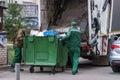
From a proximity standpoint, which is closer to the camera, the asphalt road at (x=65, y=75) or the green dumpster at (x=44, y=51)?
the asphalt road at (x=65, y=75)

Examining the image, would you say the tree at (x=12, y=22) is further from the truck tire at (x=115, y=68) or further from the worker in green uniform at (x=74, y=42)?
the truck tire at (x=115, y=68)

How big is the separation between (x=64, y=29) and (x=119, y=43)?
10.5 feet

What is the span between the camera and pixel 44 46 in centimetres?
1380

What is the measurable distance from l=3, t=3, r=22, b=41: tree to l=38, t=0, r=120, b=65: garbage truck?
300 inches

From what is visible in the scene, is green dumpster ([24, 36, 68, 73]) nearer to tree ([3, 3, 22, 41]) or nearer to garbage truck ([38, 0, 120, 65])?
garbage truck ([38, 0, 120, 65])

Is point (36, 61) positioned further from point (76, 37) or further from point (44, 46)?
point (76, 37)

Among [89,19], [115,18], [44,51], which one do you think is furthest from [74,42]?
[115,18]

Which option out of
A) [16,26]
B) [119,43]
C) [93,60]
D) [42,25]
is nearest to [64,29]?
[42,25]

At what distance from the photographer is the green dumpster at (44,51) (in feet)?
44.8

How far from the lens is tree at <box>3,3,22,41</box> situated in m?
25.5

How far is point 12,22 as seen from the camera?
2694cm

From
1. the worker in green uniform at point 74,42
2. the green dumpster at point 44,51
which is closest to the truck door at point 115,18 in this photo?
the worker in green uniform at point 74,42

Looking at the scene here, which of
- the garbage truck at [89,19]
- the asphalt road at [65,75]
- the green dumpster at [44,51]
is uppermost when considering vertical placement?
the garbage truck at [89,19]

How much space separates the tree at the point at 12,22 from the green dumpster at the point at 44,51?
10.2 m
